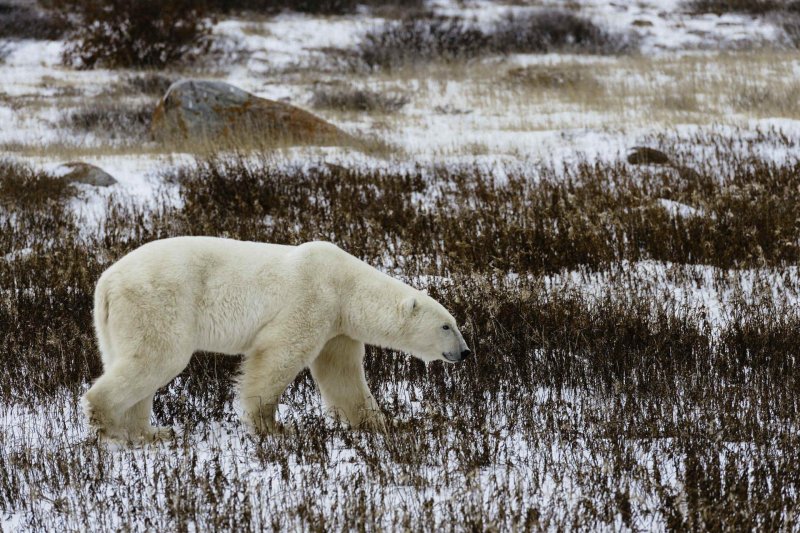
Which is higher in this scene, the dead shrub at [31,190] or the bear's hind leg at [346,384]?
the bear's hind leg at [346,384]

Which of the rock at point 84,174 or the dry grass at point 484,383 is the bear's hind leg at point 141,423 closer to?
the dry grass at point 484,383

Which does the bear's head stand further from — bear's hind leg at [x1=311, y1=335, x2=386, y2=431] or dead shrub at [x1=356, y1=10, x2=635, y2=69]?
dead shrub at [x1=356, y1=10, x2=635, y2=69]

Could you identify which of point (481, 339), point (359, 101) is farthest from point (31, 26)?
point (481, 339)

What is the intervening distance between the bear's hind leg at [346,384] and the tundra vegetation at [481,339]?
134 millimetres

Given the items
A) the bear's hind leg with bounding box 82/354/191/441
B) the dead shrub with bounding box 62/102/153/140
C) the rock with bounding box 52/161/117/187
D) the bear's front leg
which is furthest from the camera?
the dead shrub with bounding box 62/102/153/140

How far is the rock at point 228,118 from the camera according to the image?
40.2ft

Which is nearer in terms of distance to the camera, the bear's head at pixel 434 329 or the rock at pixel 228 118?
the bear's head at pixel 434 329

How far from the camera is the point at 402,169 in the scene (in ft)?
35.4

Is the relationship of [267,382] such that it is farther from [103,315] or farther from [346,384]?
[103,315]

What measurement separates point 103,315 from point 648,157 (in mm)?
8317

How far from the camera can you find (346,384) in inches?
179

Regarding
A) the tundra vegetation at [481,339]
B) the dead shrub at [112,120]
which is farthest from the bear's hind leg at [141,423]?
the dead shrub at [112,120]

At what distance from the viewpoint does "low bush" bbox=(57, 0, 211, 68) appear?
2080 centimetres

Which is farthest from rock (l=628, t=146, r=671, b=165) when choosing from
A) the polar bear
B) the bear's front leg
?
the bear's front leg
